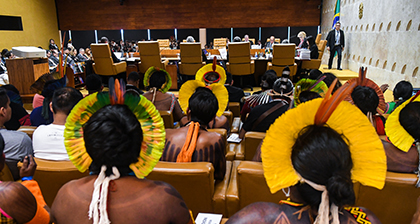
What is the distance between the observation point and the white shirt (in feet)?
5.48

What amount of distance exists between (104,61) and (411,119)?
6149 mm

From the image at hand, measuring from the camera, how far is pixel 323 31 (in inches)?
416

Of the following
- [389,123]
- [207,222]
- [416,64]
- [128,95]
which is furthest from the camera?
[416,64]

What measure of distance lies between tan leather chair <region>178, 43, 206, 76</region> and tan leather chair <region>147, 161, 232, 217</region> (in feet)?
15.9

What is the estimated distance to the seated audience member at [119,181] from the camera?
843mm

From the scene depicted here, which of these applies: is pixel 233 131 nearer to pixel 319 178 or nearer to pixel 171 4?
pixel 319 178

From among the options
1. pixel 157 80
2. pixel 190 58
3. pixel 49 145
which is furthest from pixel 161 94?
pixel 190 58

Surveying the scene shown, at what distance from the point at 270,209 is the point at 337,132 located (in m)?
0.29

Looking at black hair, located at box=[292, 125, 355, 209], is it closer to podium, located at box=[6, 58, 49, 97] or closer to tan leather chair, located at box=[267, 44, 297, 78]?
podium, located at box=[6, 58, 49, 97]

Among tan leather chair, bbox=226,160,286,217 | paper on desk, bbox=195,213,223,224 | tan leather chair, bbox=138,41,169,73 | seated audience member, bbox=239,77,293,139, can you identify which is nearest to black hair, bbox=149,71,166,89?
seated audience member, bbox=239,77,293,139

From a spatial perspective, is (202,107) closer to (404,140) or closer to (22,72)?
(404,140)

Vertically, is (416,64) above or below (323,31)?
below

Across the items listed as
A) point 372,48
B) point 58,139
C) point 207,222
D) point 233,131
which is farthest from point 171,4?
point 207,222

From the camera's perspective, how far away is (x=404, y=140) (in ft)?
4.65
